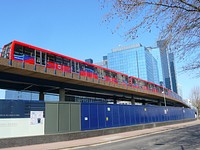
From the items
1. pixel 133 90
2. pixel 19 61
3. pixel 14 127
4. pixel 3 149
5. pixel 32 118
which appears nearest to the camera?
pixel 3 149

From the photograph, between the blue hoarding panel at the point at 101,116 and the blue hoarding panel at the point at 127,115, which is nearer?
the blue hoarding panel at the point at 101,116

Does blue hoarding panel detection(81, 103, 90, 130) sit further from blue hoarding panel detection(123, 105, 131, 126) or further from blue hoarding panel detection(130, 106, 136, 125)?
blue hoarding panel detection(130, 106, 136, 125)

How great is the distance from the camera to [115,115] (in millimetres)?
26516

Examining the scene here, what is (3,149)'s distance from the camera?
14250mm

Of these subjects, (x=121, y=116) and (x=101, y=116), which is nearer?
(x=101, y=116)

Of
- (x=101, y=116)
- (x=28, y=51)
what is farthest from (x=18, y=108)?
(x=28, y=51)

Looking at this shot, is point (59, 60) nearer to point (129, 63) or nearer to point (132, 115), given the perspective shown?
point (132, 115)

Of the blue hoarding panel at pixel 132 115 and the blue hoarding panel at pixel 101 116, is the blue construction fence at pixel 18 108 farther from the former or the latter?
the blue hoarding panel at pixel 132 115

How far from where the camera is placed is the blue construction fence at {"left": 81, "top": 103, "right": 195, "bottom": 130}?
880 inches

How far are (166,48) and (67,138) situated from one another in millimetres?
12716

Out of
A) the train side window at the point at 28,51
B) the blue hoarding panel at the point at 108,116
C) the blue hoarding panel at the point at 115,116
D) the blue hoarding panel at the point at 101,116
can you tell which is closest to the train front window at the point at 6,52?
the train side window at the point at 28,51

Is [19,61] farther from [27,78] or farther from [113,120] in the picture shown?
[113,120]

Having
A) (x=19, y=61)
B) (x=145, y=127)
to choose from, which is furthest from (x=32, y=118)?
(x=145, y=127)

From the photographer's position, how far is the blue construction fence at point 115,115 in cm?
2236
